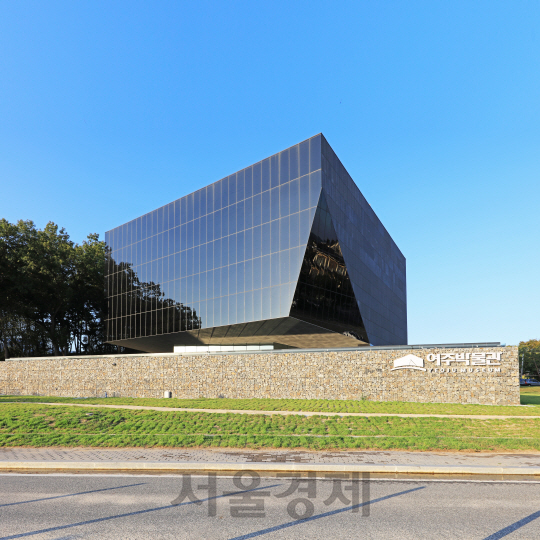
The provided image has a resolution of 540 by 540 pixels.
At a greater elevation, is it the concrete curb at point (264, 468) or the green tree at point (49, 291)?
A: the green tree at point (49, 291)

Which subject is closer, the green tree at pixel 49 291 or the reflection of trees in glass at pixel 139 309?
the reflection of trees in glass at pixel 139 309

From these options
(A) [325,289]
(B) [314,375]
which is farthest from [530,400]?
(A) [325,289]

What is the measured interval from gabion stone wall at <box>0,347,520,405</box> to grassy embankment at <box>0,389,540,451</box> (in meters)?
3.50

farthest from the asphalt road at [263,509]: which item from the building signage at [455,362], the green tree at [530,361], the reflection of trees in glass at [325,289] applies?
the green tree at [530,361]

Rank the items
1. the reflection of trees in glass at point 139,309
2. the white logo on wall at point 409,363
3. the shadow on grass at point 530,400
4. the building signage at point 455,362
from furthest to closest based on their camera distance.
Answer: the reflection of trees in glass at point 139,309, the white logo on wall at point 409,363, the shadow on grass at point 530,400, the building signage at point 455,362

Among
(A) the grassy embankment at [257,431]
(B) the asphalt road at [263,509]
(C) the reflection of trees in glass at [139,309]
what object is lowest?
(A) the grassy embankment at [257,431]

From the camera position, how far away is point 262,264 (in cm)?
3472

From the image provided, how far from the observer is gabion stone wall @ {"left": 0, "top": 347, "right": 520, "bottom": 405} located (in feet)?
77.5

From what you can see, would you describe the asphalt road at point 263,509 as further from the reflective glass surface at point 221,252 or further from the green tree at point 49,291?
the green tree at point 49,291

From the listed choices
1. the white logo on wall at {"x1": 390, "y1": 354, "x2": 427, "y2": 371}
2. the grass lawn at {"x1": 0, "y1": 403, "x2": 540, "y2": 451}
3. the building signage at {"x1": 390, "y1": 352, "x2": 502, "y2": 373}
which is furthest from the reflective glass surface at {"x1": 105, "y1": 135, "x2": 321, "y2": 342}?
the grass lawn at {"x1": 0, "y1": 403, "x2": 540, "y2": 451}

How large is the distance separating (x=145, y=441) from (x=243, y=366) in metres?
15.1

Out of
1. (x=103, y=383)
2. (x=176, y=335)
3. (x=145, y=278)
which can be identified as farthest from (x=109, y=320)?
(x=103, y=383)

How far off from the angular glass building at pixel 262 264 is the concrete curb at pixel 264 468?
21.2 meters

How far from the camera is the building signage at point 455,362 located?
2355 centimetres
